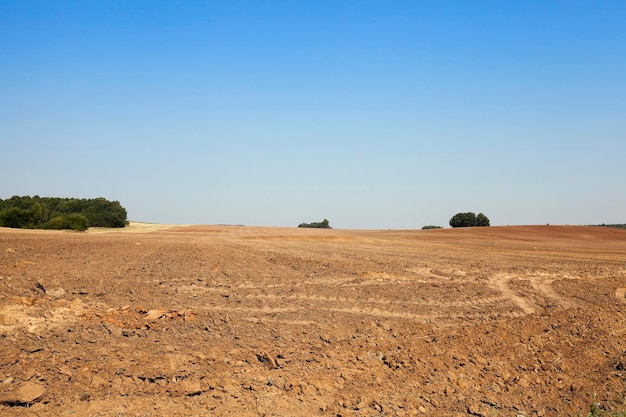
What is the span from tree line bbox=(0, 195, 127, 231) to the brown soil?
40845mm

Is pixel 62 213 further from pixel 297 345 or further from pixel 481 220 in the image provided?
pixel 297 345

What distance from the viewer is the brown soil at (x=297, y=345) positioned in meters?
6.45

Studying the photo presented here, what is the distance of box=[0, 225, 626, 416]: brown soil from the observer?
6.45 meters

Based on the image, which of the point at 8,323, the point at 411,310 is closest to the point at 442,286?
the point at 411,310

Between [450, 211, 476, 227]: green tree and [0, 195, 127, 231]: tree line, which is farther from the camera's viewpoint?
[450, 211, 476, 227]: green tree

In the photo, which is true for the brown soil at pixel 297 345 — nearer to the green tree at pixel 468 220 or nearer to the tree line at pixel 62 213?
the tree line at pixel 62 213

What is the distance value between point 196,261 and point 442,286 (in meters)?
9.95

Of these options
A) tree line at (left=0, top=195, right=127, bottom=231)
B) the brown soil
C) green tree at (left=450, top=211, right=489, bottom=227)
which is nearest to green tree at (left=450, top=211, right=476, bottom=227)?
green tree at (left=450, top=211, right=489, bottom=227)

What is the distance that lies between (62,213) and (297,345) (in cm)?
6793

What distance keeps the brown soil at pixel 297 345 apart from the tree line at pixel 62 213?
4084 cm

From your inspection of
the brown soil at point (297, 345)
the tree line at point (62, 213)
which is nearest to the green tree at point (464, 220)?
A: the tree line at point (62, 213)

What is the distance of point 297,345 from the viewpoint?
8.61 meters

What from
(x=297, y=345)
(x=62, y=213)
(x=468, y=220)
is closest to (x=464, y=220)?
(x=468, y=220)

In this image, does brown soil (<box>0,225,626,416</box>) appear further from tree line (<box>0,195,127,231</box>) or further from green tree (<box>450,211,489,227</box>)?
green tree (<box>450,211,489,227</box>)
